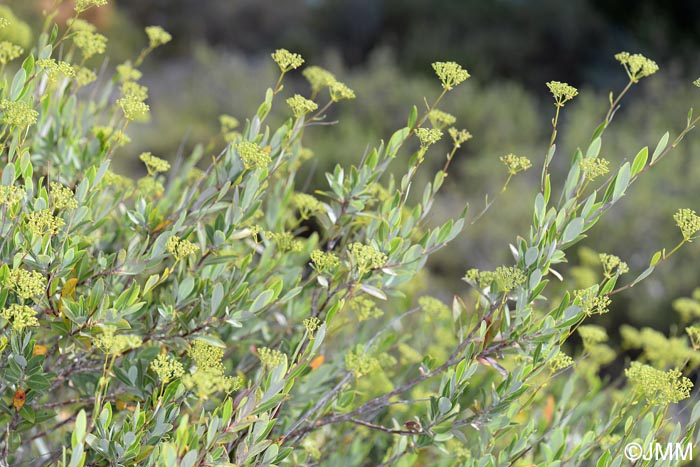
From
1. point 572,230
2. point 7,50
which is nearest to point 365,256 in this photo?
point 572,230

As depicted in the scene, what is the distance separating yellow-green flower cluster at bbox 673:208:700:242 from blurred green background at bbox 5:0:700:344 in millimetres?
1187

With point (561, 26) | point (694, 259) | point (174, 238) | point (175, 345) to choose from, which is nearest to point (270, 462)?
point (175, 345)

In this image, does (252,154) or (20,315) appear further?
(252,154)

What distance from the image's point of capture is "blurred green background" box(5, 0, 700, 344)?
559 centimetres

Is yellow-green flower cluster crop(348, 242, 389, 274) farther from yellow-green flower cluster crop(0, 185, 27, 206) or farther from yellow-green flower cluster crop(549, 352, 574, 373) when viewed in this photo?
yellow-green flower cluster crop(0, 185, 27, 206)

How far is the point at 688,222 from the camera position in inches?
53.9

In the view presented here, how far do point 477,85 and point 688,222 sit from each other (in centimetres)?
861

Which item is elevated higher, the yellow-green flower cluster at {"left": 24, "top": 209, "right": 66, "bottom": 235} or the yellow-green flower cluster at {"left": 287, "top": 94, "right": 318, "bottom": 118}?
the yellow-green flower cluster at {"left": 287, "top": 94, "right": 318, "bottom": 118}

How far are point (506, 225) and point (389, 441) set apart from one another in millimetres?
4047

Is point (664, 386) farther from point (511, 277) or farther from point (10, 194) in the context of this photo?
point (10, 194)

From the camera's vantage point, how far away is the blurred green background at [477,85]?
5.59 m

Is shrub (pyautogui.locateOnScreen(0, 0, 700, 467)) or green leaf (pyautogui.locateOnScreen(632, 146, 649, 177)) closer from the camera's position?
shrub (pyautogui.locateOnScreen(0, 0, 700, 467))

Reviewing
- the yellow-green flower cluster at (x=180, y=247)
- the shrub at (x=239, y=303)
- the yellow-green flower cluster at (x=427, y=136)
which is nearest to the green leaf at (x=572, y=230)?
the shrub at (x=239, y=303)

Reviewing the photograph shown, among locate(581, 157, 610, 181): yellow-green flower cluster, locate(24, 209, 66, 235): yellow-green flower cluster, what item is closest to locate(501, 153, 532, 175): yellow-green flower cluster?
locate(581, 157, 610, 181): yellow-green flower cluster
